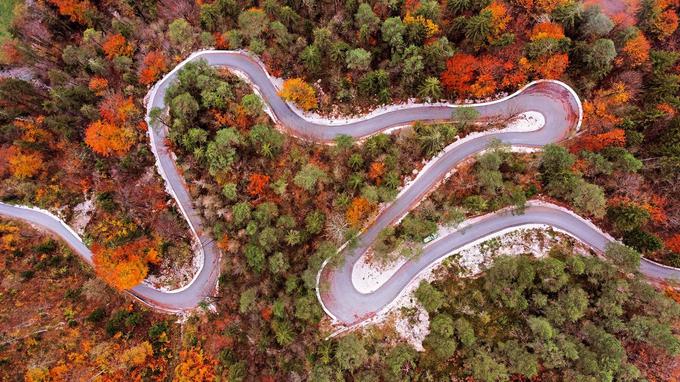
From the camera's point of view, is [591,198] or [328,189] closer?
[591,198]

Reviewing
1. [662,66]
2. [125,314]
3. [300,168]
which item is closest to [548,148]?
[662,66]

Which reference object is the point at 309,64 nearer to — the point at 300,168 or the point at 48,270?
the point at 300,168

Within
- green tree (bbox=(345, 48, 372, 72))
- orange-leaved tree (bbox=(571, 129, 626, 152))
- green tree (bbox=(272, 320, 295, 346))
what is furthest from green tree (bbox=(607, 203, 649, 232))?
green tree (bbox=(272, 320, 295, 346))

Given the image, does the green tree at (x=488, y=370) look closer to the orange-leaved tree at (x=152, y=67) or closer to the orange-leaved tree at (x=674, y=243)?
the orange-leaved tree at (x=674, y=243)

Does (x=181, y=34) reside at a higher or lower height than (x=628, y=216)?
lower

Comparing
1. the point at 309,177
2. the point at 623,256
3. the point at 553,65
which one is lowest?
the point at 309,177

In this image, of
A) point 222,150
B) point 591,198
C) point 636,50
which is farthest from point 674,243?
point 222,150

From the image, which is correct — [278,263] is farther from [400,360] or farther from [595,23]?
[595,23]

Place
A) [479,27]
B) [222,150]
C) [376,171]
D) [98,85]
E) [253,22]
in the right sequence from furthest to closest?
[98,85]
[253,22]
[222,150]
[479,27]
[376,171]
